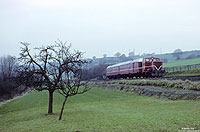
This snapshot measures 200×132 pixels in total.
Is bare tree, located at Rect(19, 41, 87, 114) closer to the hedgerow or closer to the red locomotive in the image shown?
the hedgerow

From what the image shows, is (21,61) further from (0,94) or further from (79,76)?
(0,94)

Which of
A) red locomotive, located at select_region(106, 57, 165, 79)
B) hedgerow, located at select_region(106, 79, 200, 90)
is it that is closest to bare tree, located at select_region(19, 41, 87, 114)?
hedgerow, located at select_region(106, 79, 200, 90)

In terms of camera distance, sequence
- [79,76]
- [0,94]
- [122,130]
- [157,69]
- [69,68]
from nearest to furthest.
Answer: [122,130], [79,76], [69,68], [157,69], [0,94]

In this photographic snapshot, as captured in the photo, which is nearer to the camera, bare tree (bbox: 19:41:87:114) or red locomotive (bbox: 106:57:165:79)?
bare tree (bbox: 19:41:87:114)

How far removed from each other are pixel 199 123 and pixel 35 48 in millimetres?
13763

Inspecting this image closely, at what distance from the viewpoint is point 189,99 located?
61.4 ft

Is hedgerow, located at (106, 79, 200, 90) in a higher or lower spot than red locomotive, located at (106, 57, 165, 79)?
lower

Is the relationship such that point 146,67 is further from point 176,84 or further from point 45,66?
point 45,66

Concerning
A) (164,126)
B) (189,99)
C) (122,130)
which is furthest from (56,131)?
(189,99)

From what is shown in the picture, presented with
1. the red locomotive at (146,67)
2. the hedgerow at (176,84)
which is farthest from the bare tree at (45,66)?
the red locomotive at (146,67)

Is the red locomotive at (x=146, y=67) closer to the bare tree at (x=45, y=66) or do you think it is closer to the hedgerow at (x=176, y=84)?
the hedgerow at (x=176, y=84)

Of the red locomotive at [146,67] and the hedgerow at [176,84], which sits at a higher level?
the red locomotive at [146,67]

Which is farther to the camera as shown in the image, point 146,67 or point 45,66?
point 146,67

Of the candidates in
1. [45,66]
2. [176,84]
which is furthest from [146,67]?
[45,66]
